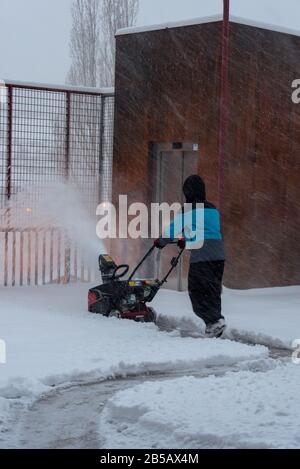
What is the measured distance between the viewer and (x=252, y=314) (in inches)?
491

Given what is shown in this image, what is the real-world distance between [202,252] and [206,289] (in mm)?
483

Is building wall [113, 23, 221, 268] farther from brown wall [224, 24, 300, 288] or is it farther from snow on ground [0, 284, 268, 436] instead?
snow on ground [0, 284, 268, 436]

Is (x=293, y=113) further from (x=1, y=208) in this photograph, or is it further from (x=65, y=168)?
(x=1, y=208)

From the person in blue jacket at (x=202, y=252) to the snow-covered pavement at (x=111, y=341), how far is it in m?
0.47

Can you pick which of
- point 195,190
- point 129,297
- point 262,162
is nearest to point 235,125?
point 262,162

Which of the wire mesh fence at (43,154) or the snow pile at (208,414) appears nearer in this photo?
the snow pile at (208,414)

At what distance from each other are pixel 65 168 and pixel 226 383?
869cm

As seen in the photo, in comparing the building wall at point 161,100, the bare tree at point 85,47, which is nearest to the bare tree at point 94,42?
the bare tree at point 85,47

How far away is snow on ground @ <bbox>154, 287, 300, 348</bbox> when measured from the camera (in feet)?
36.0

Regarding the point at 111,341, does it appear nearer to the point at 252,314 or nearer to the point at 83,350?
the point at 83,350

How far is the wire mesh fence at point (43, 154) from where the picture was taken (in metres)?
14.8

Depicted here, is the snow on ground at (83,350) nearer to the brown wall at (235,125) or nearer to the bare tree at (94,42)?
the brown wall at (235,125)

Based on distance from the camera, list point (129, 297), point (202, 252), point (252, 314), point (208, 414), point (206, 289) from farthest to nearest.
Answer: point (252, 314)
point (129, 297)
point (202, 252)
point (206, 289)
point (208, 414)

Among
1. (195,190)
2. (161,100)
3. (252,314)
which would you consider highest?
(161,100)
